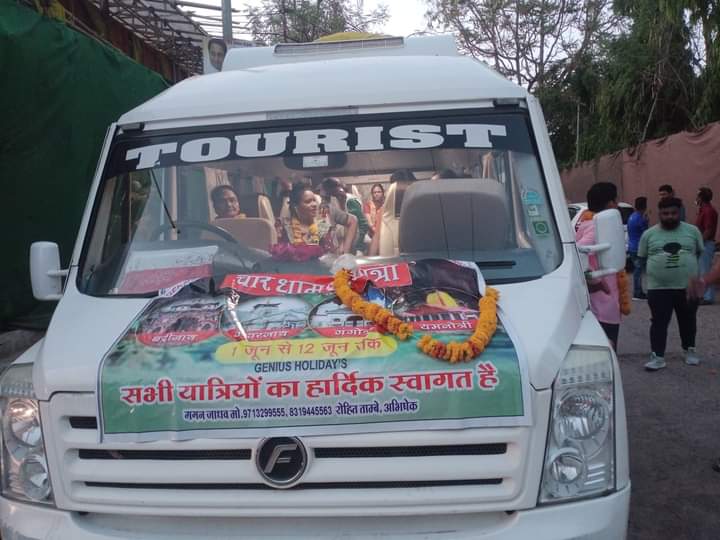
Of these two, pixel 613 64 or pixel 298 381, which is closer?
pixel 298 381

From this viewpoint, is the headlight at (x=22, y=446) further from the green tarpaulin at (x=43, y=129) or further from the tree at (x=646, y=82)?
the tree at (x=646, y=82)

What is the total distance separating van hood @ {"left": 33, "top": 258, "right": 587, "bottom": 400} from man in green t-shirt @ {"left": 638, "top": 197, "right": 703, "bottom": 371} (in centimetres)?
454

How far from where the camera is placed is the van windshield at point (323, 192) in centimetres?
359

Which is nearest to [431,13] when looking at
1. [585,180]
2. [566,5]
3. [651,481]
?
[566,5]

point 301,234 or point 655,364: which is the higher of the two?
point 301,234

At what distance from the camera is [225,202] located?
3.80 meters

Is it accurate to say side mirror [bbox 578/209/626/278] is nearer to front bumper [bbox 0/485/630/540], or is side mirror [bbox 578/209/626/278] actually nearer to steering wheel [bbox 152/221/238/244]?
front bumper [bbox 0/485/630/540]

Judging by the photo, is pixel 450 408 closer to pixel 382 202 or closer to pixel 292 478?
pixel 292 478

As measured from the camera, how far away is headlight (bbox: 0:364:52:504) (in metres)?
2.82

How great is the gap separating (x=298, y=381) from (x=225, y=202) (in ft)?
4.73

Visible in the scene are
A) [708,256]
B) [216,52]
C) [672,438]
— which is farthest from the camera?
[708,256]

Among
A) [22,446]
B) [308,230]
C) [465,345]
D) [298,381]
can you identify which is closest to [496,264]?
[465,345]

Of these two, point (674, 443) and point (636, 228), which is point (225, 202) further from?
point (636, 228)

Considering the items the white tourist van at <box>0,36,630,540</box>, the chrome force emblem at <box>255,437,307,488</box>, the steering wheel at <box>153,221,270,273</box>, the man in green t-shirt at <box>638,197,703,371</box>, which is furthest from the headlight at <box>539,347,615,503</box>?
the man in green t-shirt at <box>638,197,703,371</box>
